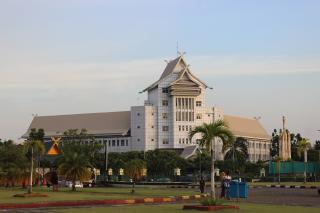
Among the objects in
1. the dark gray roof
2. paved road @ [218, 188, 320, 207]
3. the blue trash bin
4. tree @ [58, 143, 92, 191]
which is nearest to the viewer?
paved road @ [218, 188, 320, 207]

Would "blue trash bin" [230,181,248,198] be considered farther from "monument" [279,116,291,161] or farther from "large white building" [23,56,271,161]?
"large white building" [23,56,271,161]

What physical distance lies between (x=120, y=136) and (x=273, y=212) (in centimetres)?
15288

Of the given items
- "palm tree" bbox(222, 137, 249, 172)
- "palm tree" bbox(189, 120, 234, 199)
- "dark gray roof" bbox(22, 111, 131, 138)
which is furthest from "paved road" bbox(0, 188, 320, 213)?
"dark gray roof" bbox(22, 111, 131, 138)

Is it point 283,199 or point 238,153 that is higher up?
point 238,153

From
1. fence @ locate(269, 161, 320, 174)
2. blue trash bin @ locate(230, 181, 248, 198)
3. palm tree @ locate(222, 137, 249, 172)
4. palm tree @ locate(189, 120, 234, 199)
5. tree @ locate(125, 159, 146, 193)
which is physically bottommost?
blue trash bin @ locate(230, 181, 248, 198)

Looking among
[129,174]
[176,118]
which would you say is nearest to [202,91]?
[176,118]

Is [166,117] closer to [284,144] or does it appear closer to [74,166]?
[284,144]

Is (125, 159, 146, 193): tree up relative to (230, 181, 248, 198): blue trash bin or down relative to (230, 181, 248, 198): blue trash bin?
up

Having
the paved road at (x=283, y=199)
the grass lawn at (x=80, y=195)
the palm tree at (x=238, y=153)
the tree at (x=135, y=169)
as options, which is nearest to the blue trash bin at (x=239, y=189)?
the paved road at (x=283, y=199)

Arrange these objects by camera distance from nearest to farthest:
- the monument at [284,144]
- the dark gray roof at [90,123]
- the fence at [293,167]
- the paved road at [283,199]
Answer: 1. the paved road at [283,199]
2. the fence at [293,167]
3. the monument at [284,144]
4. the dark gray roof at [90,123]

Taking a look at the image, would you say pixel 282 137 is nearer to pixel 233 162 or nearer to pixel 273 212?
pixel 233 162

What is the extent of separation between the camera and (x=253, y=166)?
140 metres

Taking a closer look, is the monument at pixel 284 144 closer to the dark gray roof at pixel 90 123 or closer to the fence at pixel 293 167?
the fence at pixel 293 167

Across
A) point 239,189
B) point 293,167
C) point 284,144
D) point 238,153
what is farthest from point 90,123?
point 239,189
